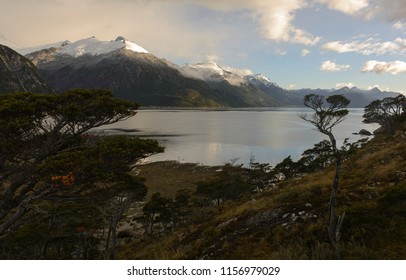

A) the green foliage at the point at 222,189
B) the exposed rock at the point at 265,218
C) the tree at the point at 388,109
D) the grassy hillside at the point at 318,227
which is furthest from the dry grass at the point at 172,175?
the tree at the point at 388,109

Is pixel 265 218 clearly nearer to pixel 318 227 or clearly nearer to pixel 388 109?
pixel 318 227

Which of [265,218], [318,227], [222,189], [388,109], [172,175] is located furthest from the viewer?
[388,109]

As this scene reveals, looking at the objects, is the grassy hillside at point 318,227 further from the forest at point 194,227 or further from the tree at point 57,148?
the tree at point 57,148

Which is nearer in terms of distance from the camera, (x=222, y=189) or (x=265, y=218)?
(x=265, y=218)

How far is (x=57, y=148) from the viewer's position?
17.1 m

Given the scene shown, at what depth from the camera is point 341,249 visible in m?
8.20

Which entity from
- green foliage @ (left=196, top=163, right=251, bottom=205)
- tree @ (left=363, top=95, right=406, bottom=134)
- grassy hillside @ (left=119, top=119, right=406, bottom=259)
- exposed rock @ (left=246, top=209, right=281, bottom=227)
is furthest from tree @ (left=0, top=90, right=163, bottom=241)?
tree @ (left=363, top=95, right=406, bottom=134)

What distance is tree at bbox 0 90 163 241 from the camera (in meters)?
14.3

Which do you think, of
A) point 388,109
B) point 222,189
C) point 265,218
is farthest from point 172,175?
point 388,109

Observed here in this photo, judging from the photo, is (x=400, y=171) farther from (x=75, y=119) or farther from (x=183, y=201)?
(x=183, y=201)

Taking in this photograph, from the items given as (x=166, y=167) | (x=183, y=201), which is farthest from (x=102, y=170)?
(x=166, y=167)

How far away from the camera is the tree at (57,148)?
47.0ft

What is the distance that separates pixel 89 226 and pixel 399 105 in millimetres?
69389

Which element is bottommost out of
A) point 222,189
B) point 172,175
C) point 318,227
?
point 172,175
